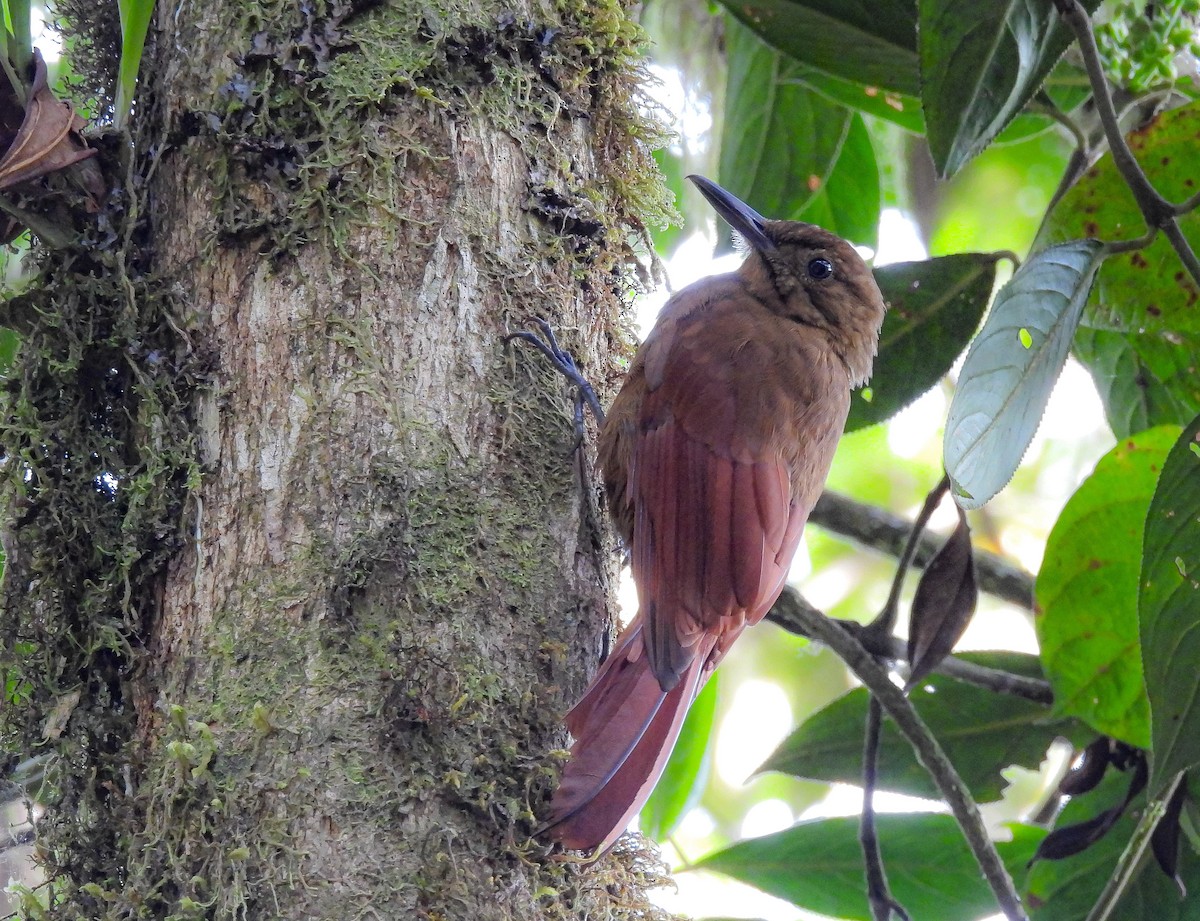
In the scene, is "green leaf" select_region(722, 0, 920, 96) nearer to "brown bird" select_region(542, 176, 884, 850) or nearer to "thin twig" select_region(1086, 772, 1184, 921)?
"brown bird" select_region(542, 176, 884, 850)

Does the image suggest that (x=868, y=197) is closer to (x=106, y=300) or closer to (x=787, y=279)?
(x=787, y=279)

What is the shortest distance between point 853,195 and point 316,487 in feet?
6.23

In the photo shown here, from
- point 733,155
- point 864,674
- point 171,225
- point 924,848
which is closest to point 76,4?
point 171,225

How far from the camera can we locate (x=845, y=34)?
7.84 ft

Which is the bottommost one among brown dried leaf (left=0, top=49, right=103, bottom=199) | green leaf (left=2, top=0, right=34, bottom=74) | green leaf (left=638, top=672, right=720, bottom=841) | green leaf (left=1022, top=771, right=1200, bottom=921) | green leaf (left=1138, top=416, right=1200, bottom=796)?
green leaf (left=638, top=672, right=720, bottom=841)

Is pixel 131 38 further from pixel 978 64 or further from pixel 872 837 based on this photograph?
pixel 872 837

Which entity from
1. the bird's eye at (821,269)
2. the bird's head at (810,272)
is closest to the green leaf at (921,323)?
the bird's head at (810,272)

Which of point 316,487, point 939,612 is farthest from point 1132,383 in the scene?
point 316,487

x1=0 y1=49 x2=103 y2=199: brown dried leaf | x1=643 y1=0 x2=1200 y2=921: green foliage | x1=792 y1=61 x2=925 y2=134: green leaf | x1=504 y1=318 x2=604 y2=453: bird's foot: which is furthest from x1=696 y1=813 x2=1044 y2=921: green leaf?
x1=0 y1=49 x2=103 y2=199: brown dried leaf

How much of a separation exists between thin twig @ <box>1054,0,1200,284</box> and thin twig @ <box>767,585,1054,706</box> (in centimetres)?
88

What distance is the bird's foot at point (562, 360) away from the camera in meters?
1.84

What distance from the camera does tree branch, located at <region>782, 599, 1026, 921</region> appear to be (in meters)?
2.12

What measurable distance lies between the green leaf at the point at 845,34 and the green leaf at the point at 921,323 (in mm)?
372

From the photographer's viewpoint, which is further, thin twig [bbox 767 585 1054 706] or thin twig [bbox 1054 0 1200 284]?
thin twig [bbox 767 585 1054 706]
